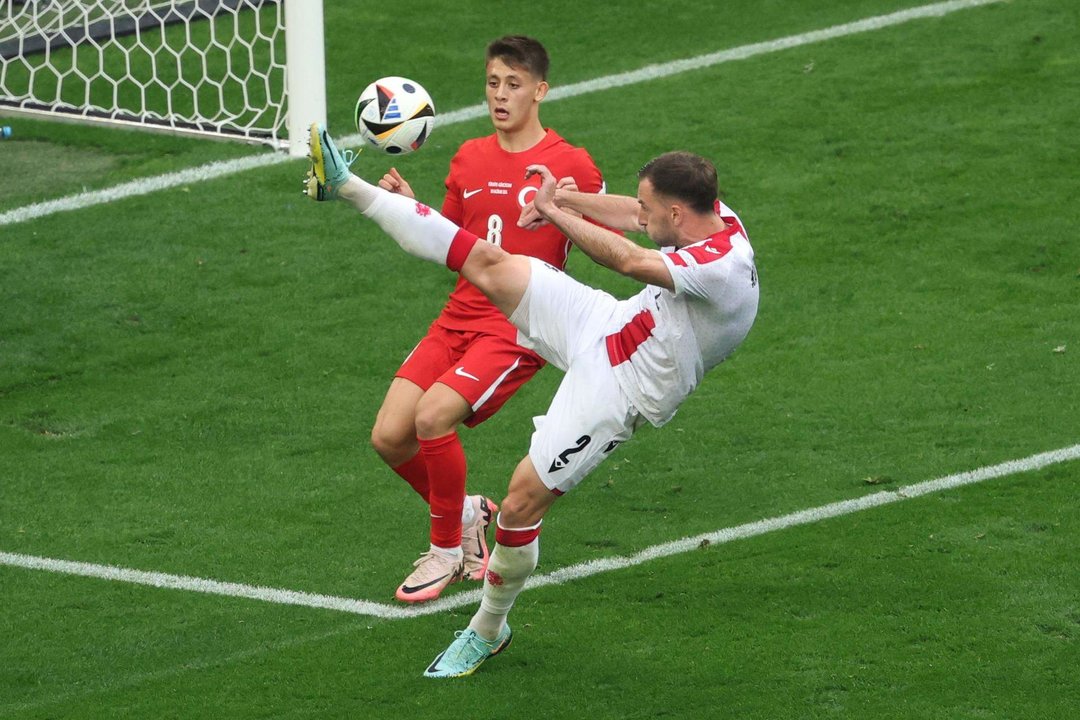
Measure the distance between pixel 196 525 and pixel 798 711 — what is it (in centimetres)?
299

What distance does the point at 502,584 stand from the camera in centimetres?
614

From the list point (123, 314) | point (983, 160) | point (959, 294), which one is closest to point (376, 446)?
point (123, 314)

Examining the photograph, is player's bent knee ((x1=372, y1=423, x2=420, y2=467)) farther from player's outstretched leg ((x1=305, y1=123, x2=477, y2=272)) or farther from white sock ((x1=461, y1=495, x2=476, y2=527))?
player's outstretched leg ((x1=305, y1=123, x2=477, y2=272))

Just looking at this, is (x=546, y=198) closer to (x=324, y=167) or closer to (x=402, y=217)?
(x=402, y=217)

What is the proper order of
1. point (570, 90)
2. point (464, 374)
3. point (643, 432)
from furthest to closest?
1. point (570, 90)
2. point (643, 432)
3. point (464, 374)

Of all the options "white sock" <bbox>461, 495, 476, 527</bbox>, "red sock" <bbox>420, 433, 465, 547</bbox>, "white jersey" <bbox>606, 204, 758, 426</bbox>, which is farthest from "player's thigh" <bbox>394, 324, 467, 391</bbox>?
"white jersey" <bbox>606, 204, 758, 426</bbox>

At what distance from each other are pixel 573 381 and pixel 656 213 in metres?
0.68

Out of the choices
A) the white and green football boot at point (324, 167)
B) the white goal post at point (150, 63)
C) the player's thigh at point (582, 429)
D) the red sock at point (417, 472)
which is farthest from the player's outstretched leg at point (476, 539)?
the white goal post at point (150, 63)

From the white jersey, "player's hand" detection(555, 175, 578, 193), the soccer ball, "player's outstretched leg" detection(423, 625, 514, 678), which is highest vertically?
the soccer ball

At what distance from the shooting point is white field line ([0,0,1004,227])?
11.0m

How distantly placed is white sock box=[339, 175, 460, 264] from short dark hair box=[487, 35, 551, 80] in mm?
1118

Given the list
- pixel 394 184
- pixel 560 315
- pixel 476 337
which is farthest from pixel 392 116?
pixel 560 315

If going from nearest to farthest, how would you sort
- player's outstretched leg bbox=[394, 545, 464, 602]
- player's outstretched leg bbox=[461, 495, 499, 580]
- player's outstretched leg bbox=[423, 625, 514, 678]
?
player's outstretched leg bbox=[423, 625, 514, 678] < player's outstretched leg bbox=[394, 545, 464, 602] < player's outstretched leg bbox=[461, 495, 499, 580]

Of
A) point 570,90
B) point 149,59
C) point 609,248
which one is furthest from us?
point 570,90
